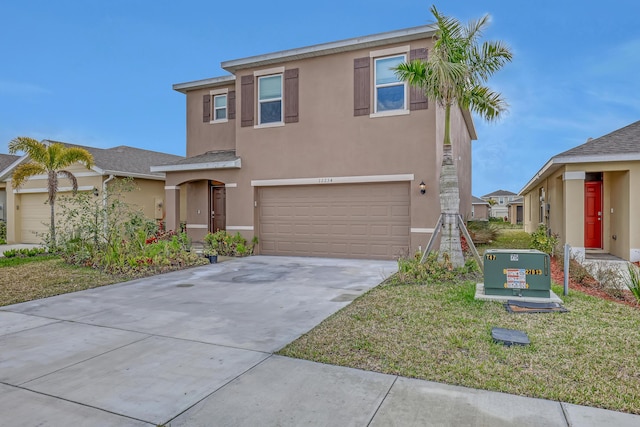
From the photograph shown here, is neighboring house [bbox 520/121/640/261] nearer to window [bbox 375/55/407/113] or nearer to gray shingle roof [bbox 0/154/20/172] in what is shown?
window [bbox 375/55/407/113]

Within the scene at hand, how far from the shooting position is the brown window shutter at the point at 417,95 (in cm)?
1098

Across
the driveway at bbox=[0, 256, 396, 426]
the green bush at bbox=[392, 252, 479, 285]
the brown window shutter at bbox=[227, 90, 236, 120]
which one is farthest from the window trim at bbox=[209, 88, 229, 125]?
the green bush at bbox=[392, 252, 479, 285]

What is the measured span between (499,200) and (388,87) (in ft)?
182

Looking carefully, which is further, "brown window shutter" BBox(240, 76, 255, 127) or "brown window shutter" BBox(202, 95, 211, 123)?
"brown window shutter" BBox(202, 95, 211, 123)

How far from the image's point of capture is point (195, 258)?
11.2m

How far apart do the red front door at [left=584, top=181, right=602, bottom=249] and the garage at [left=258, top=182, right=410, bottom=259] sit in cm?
667

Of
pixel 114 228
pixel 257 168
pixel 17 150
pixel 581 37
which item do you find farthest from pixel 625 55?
pixel 17 150

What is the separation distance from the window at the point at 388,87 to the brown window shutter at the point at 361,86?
27 centimetres

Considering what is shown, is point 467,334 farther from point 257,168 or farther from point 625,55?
point 625,55

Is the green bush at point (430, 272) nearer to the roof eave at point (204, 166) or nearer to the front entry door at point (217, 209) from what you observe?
the roof eave at point (204, 166)

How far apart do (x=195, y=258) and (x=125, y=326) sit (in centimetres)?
592

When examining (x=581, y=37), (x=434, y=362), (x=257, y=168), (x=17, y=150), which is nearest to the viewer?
(x=434, y=362)

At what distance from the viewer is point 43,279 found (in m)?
8.88

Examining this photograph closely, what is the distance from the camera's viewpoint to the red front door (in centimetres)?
1315
